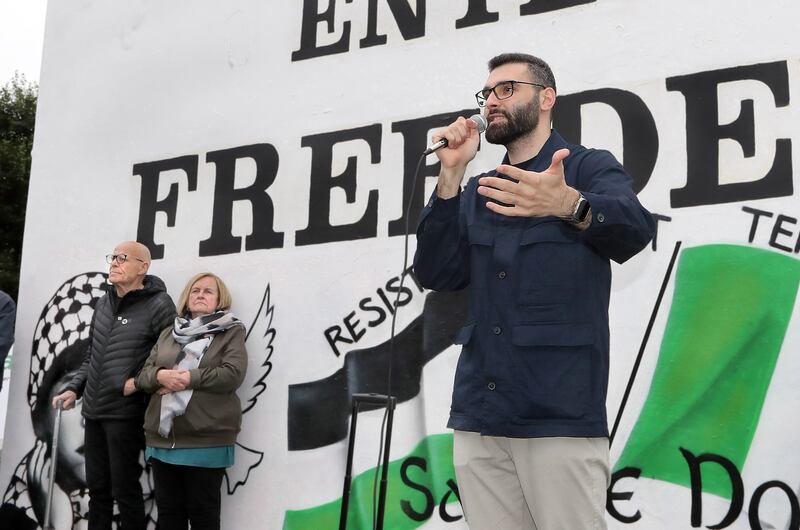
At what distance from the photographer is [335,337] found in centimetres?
375

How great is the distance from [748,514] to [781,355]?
0.56 metres

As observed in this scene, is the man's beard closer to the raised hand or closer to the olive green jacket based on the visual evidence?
the raised hand

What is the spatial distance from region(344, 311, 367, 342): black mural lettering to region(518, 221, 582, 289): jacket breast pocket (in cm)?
191

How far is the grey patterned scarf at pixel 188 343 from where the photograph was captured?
337cm

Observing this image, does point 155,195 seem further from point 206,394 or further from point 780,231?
point 780,231

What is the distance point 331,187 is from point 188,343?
3.25 feet

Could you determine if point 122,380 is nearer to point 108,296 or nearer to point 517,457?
point 108,296

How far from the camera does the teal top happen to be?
3338 mm

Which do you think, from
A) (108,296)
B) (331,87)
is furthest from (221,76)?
(108,296)

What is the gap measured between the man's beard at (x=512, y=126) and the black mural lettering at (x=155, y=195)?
2670 millimetres

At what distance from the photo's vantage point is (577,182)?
1.88m

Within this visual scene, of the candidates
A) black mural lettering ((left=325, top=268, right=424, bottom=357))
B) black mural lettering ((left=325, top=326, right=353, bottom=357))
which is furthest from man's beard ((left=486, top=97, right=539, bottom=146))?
black mural lettering ((left=325, top=326, right=353, bottom=357))

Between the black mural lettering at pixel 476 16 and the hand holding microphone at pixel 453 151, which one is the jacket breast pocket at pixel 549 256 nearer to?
the hand holding microphone at pixel 453 151

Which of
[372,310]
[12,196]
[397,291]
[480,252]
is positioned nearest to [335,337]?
[372,310]
